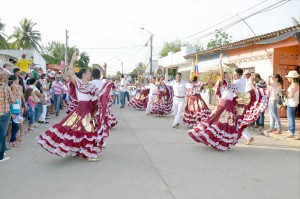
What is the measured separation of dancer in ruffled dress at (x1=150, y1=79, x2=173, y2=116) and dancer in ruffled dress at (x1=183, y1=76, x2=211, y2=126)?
3.19m

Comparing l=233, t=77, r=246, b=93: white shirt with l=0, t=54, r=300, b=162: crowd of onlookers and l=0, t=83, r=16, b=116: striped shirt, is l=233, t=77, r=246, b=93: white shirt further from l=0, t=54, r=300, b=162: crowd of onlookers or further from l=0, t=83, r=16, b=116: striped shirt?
l=0, t=83, r=16, b=116: striped shirt

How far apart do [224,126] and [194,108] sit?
364 cm

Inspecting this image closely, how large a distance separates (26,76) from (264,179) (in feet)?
30.1

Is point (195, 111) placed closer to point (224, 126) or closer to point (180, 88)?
point (180, 88)

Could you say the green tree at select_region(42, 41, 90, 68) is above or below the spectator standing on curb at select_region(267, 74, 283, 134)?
above

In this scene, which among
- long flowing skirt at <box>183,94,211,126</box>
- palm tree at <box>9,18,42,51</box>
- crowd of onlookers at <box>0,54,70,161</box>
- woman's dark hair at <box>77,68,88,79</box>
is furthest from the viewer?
palm tree at <box>9,18,42,51</box>

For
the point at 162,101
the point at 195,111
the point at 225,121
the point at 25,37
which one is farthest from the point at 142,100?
the point at 25,37

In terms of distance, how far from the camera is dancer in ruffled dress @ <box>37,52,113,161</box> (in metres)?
5.77

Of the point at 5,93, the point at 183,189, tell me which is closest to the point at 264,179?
the point at 183,189

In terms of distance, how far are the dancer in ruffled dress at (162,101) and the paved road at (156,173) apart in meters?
6.33

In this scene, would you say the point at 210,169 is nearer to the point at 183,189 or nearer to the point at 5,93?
the point at 183,189

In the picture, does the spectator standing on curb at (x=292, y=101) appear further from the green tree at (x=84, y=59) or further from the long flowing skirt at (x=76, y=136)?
the green tree at (x=84, y=59)

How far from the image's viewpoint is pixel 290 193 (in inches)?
183

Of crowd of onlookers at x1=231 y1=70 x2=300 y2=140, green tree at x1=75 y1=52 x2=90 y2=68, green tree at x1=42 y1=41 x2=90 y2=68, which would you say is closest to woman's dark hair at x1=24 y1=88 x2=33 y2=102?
crowd of onlookers at x1=231 y1=70 x2=300 y2=140
